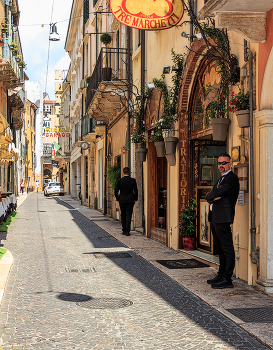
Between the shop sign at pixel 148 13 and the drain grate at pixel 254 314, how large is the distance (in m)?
5.89

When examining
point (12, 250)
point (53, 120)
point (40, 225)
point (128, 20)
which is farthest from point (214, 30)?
point (53, 120)

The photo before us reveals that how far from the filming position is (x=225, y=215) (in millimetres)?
6758

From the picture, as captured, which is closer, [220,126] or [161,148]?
[220,126]

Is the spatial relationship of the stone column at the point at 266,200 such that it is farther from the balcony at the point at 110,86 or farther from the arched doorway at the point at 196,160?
the balcony at the point at 110,86

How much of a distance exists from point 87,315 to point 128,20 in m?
6.00

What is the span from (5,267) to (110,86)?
928 centimetres

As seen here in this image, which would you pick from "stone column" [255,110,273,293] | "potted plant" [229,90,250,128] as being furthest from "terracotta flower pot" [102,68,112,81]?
"stone column" [255,110,273,293]

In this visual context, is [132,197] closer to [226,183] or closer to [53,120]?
[226,183]

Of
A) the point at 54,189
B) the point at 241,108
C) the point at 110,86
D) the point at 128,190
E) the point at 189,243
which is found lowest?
the point at 189,243

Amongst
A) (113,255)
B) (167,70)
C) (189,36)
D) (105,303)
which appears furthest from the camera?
(167,70)

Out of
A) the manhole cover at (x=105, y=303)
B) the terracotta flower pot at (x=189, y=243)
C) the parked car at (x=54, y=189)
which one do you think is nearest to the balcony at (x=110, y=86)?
the terracotta flower pot at (x=189, y=243)

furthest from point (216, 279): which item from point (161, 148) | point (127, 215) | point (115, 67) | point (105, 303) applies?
point (115, 67)

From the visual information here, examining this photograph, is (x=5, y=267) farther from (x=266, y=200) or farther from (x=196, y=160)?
(x=196, y=160)

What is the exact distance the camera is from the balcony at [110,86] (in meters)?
16.0
